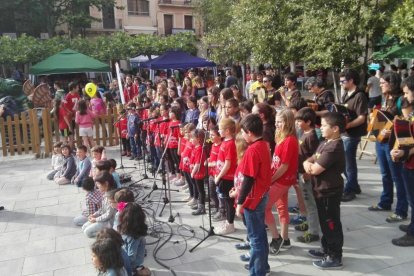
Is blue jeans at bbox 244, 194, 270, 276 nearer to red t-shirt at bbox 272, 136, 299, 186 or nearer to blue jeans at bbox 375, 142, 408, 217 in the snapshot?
red t-shirt at bbox 272, 136, 299, 186

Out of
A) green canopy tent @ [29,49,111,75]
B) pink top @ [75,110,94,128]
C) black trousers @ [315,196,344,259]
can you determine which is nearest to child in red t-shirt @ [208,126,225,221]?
black trousers @ [315,196,344,259]

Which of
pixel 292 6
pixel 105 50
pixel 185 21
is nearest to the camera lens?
pixel 292 6

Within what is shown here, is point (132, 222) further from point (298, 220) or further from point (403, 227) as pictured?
point (403, 227)

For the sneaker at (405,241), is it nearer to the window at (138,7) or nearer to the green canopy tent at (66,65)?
the green canopy tent at (66,65)

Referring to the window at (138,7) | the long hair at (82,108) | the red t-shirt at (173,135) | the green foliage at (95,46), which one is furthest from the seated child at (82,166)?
the window at (138,7)

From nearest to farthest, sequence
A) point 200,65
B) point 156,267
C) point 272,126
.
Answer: point 156,267
point 272,126
point 200,65

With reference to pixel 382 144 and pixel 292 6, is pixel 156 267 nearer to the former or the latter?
pixel 382 144

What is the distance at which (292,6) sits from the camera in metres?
10.9

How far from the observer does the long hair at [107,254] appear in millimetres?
3117

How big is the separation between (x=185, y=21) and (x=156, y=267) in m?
40.4

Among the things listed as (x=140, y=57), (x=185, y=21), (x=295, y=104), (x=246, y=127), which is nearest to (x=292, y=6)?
(x=295, y=104)

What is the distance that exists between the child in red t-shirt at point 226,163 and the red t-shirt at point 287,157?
592mm

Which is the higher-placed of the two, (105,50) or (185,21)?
(185,21)

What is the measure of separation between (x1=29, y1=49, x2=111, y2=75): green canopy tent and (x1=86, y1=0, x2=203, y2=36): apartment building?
23.3 metres
